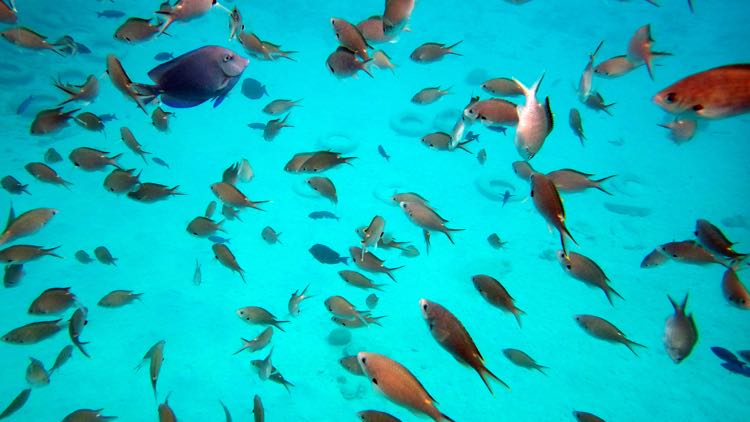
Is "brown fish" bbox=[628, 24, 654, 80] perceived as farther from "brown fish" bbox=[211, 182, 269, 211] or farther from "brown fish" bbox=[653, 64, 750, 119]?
"brown fish" bbox=[211, 182, 269, 211]

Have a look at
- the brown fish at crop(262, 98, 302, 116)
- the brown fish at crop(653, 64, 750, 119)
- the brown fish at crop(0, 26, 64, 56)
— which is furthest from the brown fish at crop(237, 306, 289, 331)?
the brown fish at crop(653, 64, 750, 119)

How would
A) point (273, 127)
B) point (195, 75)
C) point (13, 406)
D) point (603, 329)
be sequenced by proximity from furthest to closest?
point (273, 127)
point (13, 406)
point (603, 329)
point (195, 75)

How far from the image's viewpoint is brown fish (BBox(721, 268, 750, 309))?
4.00 m

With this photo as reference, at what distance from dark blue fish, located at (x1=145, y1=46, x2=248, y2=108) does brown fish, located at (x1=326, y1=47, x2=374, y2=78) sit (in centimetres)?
141

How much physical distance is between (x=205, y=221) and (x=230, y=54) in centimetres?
317

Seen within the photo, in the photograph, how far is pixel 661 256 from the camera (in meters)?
4.82

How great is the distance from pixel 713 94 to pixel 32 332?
670 centimetres

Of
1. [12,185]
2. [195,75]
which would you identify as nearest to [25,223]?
[12,185]

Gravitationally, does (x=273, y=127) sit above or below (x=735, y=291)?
below

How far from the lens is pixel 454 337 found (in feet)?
7.63

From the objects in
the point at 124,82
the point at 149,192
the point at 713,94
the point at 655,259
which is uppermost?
the point at 713,94

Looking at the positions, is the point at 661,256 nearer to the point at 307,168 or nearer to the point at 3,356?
the point at 307,168

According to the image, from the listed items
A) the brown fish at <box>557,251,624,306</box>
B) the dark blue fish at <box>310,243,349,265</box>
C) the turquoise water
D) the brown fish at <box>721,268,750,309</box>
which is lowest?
the turquoise water

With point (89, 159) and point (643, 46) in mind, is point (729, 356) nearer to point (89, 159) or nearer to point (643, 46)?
point (643, 46)
